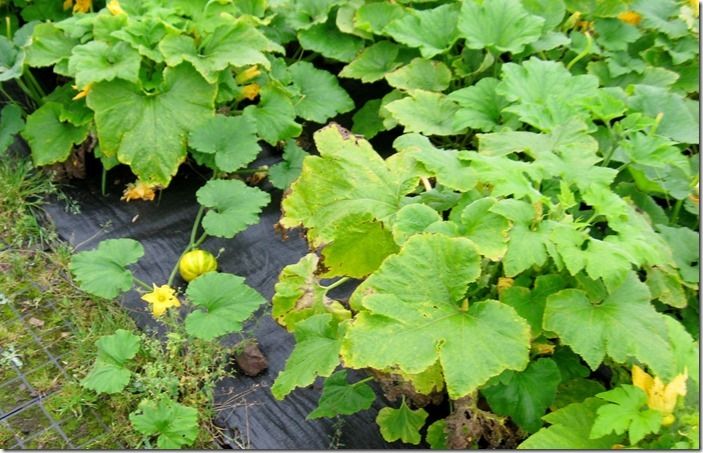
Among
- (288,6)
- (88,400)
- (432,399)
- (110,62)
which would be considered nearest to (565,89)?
(432,399)

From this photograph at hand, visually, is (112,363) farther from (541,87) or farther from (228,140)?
(541,87)

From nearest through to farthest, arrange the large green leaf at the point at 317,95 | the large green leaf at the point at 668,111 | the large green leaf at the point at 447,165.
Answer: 1. the large green leaf at the point at 447,165
2. the large green leaf at the point at 668,111
3. the large green leaf at the point at 317,95

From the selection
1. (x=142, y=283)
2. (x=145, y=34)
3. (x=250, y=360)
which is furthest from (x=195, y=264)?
(x=145, y=34)

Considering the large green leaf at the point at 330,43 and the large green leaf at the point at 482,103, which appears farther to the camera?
the large green leaf at the point at 330,43

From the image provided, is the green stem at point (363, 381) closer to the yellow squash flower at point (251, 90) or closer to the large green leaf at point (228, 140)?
the large green leaf at point (228, 140)

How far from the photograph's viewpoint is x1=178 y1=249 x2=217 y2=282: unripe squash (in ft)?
9.57

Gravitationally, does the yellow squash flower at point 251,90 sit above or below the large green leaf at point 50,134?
above

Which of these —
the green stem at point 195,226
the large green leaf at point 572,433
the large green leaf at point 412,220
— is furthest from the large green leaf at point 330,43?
the large green leaf at point 572,433

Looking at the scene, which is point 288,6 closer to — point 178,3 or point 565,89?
point 178,3

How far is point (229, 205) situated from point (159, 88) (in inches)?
25.4

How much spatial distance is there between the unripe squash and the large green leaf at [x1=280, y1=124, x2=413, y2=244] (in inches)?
26.3

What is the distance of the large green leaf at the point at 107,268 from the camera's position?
2.61m

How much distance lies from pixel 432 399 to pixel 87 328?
134 centimetres

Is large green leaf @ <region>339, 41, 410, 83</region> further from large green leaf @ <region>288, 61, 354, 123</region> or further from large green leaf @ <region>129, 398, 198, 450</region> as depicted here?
large green leaf @ <region>129, 398, 198, 450</region>
